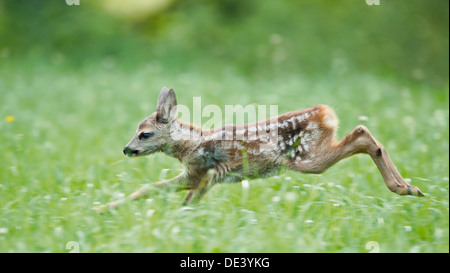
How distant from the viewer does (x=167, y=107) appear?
4.84m

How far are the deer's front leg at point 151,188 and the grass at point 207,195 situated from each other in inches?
2.4

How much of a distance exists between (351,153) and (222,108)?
3.38 m

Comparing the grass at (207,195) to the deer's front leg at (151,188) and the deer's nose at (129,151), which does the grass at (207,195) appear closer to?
the deer's front leg at (151,188)

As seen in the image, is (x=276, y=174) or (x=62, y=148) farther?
(x=62, y=148)

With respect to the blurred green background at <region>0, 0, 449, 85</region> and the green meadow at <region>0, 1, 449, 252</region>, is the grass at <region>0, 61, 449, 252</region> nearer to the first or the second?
the green meadow at <region>0, 1, 449, 252</region>

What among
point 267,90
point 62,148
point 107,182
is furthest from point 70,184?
point 267,90

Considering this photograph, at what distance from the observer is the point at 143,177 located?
5.27 metres

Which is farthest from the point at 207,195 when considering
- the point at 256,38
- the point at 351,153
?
the point at 256,38

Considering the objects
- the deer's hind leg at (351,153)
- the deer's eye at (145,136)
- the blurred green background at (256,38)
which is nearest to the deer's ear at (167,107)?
the deer's eye at (145,136)

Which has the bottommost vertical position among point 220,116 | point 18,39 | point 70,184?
point 70,184

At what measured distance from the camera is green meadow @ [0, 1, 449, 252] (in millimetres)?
4062

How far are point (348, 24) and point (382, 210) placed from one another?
8.74m

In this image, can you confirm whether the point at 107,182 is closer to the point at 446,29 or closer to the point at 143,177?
the point at 143,177
